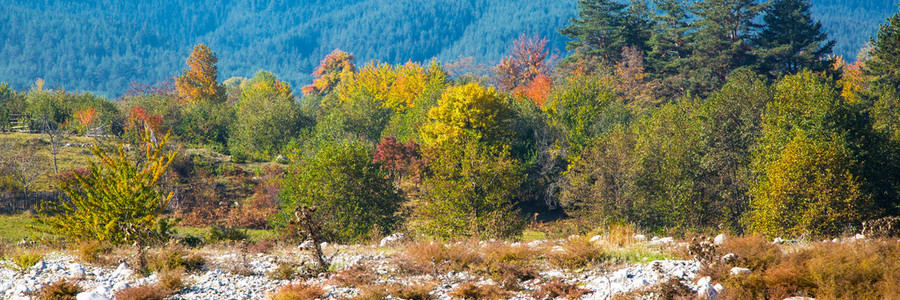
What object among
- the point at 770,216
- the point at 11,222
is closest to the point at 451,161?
the point at 770,216

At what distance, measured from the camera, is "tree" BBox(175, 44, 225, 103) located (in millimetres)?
86188

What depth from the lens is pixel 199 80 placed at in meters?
87.6

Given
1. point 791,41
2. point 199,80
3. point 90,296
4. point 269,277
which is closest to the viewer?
point 90,296

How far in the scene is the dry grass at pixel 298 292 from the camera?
34.7ft

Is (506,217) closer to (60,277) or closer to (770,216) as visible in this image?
(770,216)

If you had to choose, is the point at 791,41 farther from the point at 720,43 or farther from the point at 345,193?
the point at 345,193

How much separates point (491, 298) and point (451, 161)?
19887 mm

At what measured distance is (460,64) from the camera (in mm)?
126250

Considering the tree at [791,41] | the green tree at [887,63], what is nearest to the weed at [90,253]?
the green tree at [887,63]

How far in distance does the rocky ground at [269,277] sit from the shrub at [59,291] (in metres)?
0.29

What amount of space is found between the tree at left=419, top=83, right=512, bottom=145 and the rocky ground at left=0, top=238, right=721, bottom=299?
1167 inches

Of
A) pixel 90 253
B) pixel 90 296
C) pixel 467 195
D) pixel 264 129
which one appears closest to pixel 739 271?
pixel 90 296

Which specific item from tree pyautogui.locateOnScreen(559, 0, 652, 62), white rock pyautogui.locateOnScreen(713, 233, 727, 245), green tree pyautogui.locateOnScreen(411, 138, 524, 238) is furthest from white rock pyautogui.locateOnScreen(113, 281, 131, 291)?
tree pyautogui.locateOnScreen(559, 0, 652, 62)

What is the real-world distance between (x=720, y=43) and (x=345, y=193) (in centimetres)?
4556
